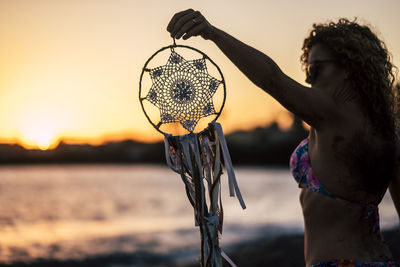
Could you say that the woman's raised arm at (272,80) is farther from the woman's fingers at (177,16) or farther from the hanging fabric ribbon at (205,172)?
the hanging fabric ribbon at (205,172)

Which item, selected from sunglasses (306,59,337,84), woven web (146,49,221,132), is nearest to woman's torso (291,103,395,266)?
sunglasses (306,59,337,84)

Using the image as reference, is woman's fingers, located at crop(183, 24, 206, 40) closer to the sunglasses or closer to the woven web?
the woven web

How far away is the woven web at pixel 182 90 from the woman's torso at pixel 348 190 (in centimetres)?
70

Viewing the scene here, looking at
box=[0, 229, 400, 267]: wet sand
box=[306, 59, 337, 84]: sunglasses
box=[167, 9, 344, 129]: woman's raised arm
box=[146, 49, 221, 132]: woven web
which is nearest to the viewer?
box=[167, 9, 344, 129]: woman's raised arm

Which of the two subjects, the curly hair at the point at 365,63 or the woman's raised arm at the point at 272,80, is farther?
the curly hair at the point at 365,63

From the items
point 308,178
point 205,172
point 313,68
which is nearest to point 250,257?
point 205,172

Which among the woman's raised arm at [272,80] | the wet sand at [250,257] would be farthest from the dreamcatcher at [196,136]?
the wet sand at [250,257]

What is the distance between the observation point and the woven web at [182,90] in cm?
265

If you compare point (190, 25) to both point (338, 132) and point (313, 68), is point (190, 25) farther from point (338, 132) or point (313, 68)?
point (338, 132)

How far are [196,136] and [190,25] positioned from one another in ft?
2.20

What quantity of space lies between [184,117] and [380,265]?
1286 millimetres

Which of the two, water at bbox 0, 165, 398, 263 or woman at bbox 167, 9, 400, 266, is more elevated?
woman at bbox 167, 9, 400, 266

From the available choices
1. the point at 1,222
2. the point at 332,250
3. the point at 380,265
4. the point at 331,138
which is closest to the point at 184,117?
the point at 331,138

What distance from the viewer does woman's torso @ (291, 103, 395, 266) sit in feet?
7.11
